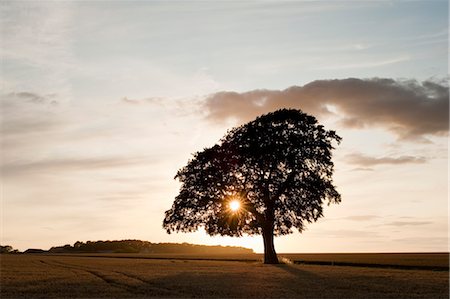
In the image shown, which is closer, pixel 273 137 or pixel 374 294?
pixel 374 294

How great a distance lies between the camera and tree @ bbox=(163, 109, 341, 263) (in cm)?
7281

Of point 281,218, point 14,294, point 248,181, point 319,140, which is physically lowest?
point 14,294

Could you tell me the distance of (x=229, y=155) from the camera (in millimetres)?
74875

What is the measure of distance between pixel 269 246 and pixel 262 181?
8386 mm

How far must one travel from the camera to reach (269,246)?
74812 mm

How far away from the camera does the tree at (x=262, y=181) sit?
2867 inches

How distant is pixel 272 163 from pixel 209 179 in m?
8.21

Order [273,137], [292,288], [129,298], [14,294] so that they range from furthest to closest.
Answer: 1. [273,137]
2. [292,288]
3. [14,294]
4. [129,298]

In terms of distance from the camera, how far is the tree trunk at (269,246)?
7462 cm

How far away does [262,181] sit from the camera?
244ft

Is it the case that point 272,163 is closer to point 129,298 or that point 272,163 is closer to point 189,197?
point 189,197

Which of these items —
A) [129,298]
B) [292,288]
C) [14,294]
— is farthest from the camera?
[292,288]

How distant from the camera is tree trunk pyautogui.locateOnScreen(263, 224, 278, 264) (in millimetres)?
74625

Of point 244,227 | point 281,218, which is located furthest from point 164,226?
point 281,218
